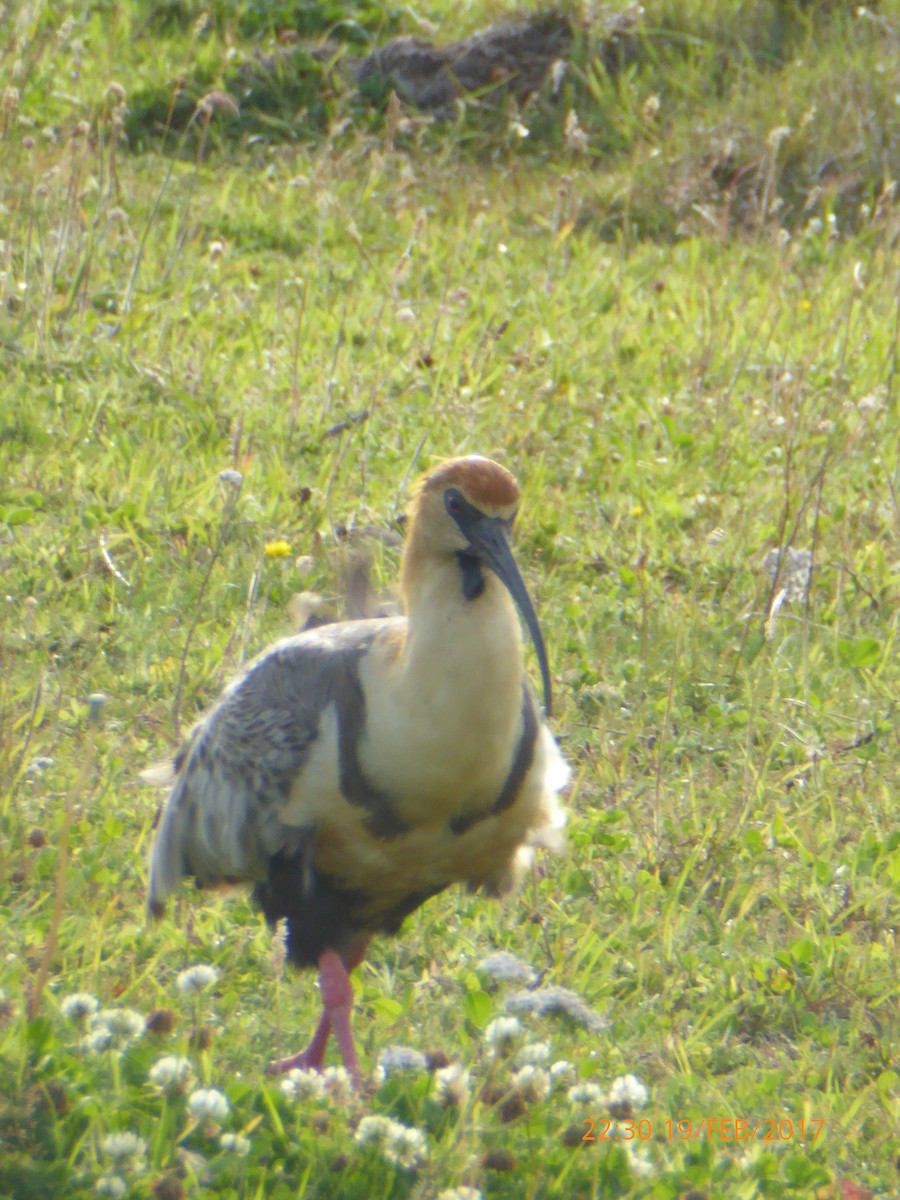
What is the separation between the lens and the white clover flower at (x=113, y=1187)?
2383 millimetres

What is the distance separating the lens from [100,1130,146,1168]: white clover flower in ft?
7.84

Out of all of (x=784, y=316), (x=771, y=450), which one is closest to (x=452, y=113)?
(x=784, y=316)

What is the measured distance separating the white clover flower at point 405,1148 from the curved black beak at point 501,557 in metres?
1.03

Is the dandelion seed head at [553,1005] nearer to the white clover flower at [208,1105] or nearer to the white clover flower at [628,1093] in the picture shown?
the white clover flower at [628,1093]

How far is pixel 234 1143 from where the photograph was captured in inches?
99.5

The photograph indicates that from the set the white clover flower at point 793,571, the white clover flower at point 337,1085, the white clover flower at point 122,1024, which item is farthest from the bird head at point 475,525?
the white clover flower at point 793,571

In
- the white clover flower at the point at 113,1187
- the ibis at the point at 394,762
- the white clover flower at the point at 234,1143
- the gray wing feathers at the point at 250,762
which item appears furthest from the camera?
the gray wing feathers at the point at 250,762

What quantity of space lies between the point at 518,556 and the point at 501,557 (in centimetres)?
208

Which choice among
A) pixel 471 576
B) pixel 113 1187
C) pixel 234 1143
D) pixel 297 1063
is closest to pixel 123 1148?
pixel 113 1187

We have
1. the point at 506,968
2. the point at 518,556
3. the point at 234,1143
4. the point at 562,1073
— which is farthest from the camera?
the point at 518,556

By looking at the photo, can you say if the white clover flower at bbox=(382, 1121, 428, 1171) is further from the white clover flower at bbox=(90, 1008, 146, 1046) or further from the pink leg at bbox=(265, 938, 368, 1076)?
the pink leg at bbox=(265, 938, 368, 1076)

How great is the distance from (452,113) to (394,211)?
142 centimetres
